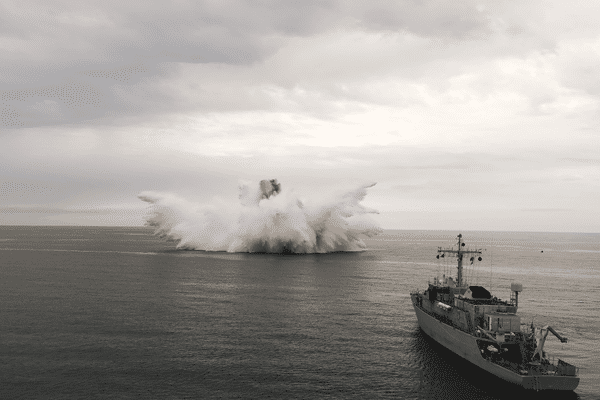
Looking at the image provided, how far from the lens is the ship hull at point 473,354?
27109mm

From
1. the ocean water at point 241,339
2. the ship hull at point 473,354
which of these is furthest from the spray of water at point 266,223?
the ship hull at point 473,354

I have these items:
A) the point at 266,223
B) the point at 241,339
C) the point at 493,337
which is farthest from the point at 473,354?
the point at 266,223

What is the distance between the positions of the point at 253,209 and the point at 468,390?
78848 millimetres

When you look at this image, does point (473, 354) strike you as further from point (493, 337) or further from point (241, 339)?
point (241, 339)

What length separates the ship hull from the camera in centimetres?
2711

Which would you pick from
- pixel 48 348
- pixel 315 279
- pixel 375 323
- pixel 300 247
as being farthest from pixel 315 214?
pixel 48 348

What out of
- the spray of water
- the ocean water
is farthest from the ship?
the spray of water

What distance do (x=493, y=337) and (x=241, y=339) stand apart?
20.6 metres

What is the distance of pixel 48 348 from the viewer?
32.4 m

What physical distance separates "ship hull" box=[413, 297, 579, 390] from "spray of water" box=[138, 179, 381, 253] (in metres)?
61.0

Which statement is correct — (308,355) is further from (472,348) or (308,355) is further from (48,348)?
(48,348)

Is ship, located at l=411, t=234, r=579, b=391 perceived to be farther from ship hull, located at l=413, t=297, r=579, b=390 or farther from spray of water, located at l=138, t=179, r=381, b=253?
spray of water, located at l=138, t=179, r=381, b=253

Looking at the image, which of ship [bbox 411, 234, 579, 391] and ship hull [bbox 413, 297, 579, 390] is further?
ship [bbox 411, 234, 579, 391]

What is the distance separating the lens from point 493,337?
32.0 meters
